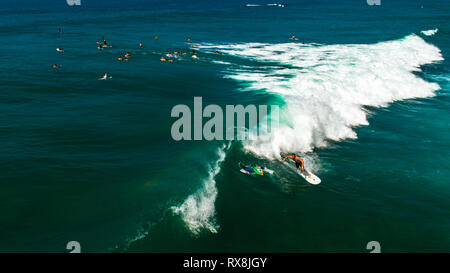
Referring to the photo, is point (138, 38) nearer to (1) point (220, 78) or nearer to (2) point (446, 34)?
(1) point (220, 78)

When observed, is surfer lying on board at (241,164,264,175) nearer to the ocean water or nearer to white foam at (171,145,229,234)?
the ocean water

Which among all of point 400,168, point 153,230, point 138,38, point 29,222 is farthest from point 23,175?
point 138,38

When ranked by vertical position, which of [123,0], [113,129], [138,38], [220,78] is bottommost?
[113,129]

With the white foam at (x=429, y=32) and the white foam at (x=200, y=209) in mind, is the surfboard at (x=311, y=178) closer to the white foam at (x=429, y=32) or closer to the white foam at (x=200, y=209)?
the white foam at (x=200, y=209)

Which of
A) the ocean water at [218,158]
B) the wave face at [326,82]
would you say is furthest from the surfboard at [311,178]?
the wave face at [326,82]

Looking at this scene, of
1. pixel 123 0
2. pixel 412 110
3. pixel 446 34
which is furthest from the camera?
pixel 123 0
